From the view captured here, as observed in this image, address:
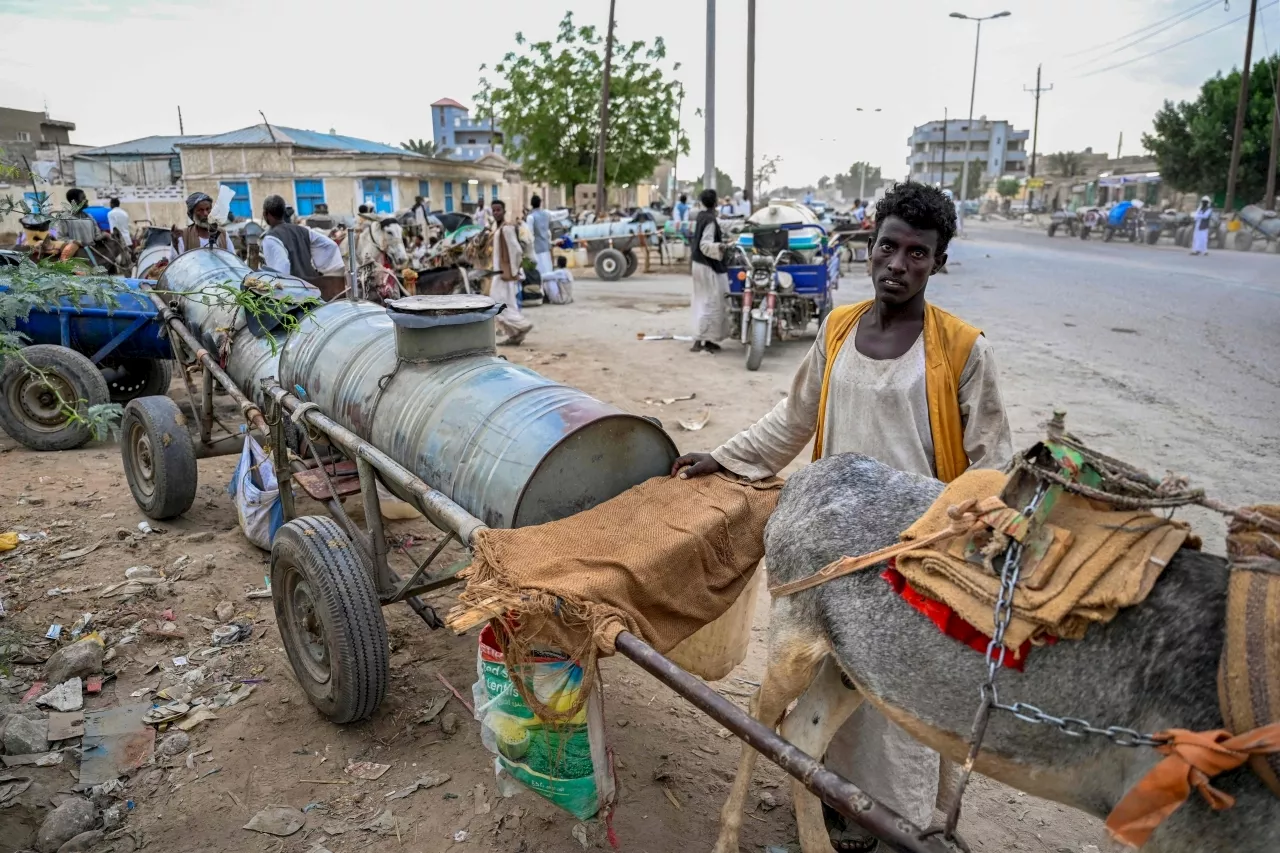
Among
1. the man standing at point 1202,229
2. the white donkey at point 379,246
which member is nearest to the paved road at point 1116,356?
the white donkey at point 379,246

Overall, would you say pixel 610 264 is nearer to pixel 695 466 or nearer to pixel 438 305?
pixel 438 305

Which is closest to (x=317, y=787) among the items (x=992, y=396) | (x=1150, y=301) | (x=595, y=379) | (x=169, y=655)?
(x=169, y=655)

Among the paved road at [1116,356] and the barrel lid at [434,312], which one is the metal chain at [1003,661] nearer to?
the barrel lid at [434,312]

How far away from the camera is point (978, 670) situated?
1754mm

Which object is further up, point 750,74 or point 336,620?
point 750,74

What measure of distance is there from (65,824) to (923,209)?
3.44 m

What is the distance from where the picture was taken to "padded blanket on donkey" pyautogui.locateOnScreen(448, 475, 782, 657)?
7.14 ft

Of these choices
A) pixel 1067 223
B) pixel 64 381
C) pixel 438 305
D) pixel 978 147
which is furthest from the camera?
pixel 978 147

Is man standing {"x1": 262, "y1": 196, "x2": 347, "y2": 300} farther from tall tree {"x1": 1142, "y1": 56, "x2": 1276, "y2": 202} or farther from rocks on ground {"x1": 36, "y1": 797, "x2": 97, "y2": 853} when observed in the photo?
tall tree {"x1": 1142, "y1": 56, "x2": 1276, "y2": 202}

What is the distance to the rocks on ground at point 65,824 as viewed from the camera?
107 inches

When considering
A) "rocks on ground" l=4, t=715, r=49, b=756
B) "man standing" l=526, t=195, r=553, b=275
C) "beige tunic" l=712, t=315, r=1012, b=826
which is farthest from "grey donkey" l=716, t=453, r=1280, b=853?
"man standing" l=526, t=195, r=553, b=275

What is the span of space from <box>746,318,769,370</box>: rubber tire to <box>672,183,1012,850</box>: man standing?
6751 millimetres

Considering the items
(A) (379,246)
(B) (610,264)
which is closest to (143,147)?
(B) (610,264)

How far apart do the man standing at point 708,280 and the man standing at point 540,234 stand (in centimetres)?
528
